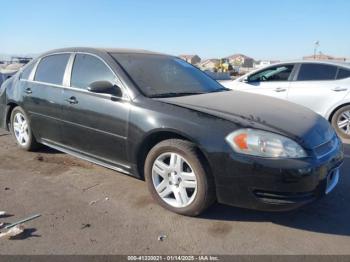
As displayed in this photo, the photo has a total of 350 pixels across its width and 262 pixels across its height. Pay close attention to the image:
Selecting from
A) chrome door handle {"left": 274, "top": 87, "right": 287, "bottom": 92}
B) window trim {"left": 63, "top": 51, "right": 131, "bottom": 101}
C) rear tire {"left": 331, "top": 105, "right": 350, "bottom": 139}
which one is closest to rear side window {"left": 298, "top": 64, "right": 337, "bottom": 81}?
chrome door handle {"left": 274, "top": 87, "right": 287, "bottom": 92}

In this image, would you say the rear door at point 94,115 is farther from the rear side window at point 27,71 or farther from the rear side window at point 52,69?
the rear side window at point 27,71

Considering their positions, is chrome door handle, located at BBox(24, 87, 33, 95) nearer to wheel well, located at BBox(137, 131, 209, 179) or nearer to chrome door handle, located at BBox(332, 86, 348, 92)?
wheel well, located at BBox(137, 131, 209, 179)

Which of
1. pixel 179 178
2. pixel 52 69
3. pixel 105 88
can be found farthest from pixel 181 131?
pixel 52 69

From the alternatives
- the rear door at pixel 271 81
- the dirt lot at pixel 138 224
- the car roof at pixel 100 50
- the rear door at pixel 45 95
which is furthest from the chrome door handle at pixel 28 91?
the rear door at pixel 271 81

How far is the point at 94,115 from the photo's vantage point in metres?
4.02

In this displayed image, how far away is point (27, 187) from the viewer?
13.7 ft

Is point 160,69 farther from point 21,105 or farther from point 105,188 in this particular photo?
point 21,105

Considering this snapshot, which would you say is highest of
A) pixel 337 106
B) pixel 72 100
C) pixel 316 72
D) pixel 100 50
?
pixel 100 50

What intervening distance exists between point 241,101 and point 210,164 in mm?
1060

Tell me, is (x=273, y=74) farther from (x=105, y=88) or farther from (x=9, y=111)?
(x=9, y=111)

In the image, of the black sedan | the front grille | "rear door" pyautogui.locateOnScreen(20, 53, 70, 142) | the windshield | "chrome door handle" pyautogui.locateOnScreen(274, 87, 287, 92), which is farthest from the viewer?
"chrome door handle" pyautogui.locateOnScreen(274, 87, 287, 92)

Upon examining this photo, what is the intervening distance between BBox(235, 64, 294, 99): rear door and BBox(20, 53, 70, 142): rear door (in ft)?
13.5

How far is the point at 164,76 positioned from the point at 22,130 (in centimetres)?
255

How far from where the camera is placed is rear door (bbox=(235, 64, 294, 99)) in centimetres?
729
